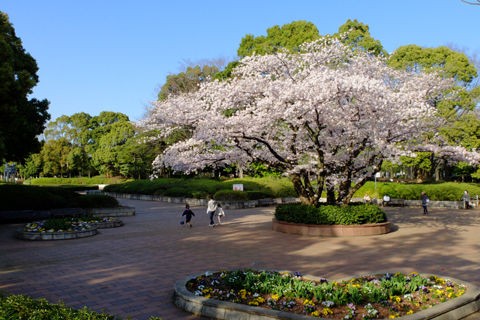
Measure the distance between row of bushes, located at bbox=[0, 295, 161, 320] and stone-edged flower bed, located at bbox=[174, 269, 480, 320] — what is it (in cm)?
194

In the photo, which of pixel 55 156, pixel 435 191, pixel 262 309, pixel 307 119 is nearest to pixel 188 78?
pixel 435 191

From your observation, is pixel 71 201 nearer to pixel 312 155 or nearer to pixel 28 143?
pixel 28 143

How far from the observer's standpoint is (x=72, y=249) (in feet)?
44.0

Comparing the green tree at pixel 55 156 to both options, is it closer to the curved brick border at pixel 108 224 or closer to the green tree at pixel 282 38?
the green tree at pixel 282 38

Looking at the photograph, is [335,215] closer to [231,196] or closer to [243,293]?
[243,293]

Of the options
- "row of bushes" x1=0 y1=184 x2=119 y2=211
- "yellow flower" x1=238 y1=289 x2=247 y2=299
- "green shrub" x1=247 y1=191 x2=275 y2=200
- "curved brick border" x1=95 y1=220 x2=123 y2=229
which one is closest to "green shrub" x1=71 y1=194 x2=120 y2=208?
"row of bushes" x1=0 y1=184 x2=119 y2=211

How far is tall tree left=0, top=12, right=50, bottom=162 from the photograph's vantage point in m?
16.4

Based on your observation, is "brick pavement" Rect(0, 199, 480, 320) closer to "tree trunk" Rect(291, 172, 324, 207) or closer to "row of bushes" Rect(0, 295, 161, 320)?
"row of bushes" Rect(0, 295, 161, 320)

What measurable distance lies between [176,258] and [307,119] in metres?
6.74

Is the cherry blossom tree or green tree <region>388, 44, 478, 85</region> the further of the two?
green tree <region>388, 44, 478, 85</region>

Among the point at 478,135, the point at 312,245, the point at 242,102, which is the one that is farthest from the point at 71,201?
the point at 478,135

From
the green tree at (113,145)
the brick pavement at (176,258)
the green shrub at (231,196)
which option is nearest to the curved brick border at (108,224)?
the brick pavement at (176,258)

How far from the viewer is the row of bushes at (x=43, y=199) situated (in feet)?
70.4

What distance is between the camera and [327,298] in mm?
6684
